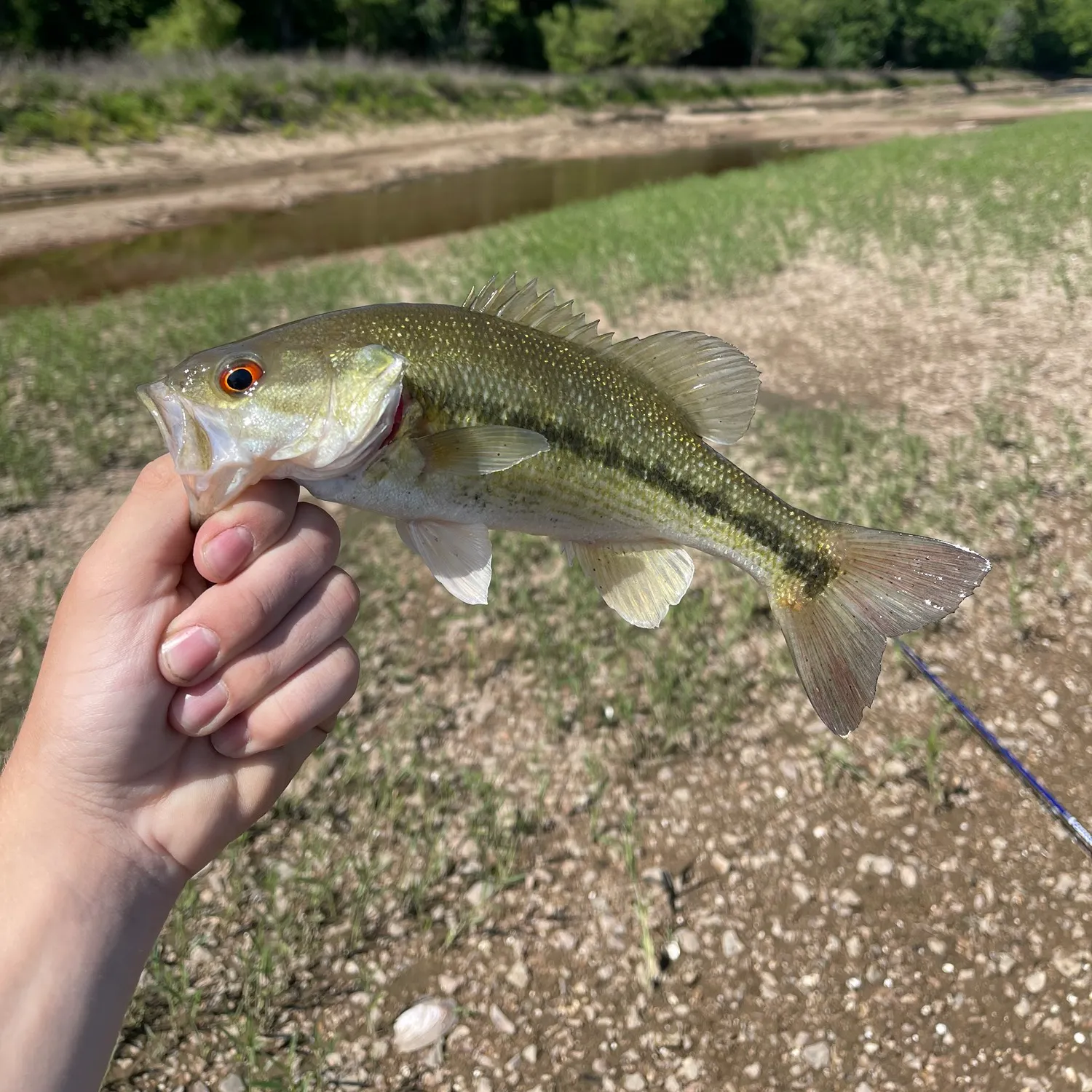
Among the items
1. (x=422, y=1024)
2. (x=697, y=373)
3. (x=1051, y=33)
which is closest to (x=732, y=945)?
(x=422, y=1024)

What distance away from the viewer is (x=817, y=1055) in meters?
3.18

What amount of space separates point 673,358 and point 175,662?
1.60 metres

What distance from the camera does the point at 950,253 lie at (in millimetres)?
12289

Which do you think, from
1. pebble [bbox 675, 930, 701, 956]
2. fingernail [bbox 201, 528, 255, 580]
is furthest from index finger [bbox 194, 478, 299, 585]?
pebble [bbox 675, 930, 701, 956]

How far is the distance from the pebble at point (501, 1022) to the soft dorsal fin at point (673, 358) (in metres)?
2.54

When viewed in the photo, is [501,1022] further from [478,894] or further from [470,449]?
[470,449]

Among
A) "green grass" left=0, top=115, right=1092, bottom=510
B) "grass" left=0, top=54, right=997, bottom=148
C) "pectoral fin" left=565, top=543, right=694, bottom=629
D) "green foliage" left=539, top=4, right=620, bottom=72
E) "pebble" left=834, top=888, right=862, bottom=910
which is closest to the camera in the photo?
"pectoral fin" left=565, top=543, right=694, bottom=629

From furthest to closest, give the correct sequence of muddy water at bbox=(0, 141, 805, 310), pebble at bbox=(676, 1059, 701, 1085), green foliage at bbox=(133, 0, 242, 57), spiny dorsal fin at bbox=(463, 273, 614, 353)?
green foliage at bbox=(133, 0, 242, 57)
muddy water at bbox=(0, 141, 805, 310)
pebble at bbox=(676, 1059, 701, 1085)
spiny dorsal fin at bbox=(463, 273, 614, 353)

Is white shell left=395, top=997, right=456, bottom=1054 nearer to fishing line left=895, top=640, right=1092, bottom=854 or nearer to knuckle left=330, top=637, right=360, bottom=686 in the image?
knuckle left=330, top=637, right=360, bottom=686

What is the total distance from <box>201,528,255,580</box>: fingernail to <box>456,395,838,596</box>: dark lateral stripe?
0.75m

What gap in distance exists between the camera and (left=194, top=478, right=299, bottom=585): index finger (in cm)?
197

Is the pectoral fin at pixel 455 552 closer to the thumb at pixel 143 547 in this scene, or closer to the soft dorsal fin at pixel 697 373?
the thumb at pixel 143 547

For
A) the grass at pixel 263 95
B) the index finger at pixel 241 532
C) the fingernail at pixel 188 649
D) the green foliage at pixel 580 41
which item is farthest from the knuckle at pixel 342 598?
the green foliage at pixel 580 41

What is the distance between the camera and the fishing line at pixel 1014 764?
3822mm
